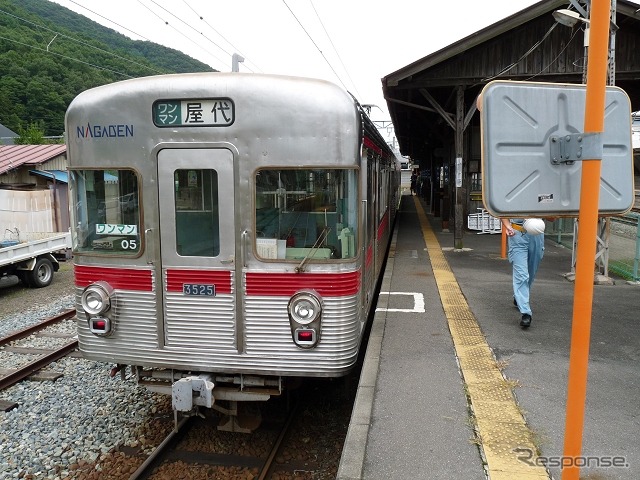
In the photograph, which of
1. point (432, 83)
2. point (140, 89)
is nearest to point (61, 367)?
point (140, 89)

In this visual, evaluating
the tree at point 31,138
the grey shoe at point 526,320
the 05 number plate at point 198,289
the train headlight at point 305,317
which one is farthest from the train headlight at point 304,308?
the tree at point 31,138

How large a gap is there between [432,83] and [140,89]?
953cm

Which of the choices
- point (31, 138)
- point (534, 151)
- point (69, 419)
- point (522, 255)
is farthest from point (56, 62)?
point (534, 151)

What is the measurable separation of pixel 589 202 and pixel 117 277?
3577 millimetres

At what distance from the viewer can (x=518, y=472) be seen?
3.05m

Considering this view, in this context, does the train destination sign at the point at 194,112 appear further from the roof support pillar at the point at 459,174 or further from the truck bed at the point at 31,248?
the roof support pillar at the point at 459,174

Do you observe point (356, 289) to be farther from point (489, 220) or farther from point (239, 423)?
point (489, 220)

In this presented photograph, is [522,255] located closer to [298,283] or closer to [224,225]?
[298,283]

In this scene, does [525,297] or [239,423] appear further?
[525,297]

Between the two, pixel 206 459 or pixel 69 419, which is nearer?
pixel 206 459

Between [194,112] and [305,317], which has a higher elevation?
[194,112]

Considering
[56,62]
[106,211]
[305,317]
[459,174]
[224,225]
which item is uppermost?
[56,62]

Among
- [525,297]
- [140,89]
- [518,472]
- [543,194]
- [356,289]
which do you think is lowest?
[518,472]

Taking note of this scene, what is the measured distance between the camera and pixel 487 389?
13.7 ft
